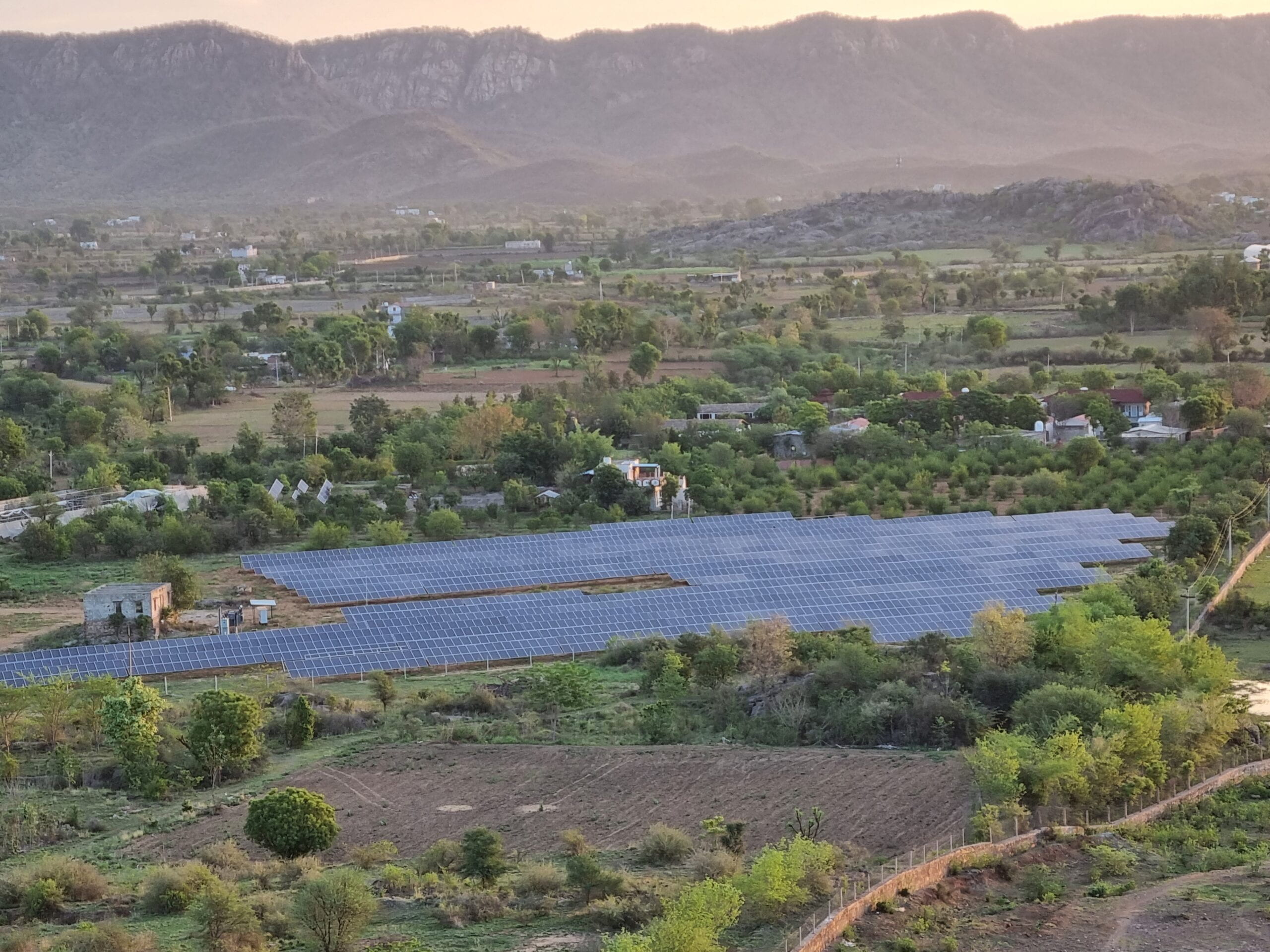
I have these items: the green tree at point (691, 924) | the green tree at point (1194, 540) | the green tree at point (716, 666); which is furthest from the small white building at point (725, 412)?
the green tree at point (691, 924)

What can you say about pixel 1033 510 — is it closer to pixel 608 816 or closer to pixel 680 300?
pixel 608 816

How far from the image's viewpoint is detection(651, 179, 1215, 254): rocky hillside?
136m

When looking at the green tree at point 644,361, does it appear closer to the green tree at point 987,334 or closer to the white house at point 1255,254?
the green tree at point 987,334

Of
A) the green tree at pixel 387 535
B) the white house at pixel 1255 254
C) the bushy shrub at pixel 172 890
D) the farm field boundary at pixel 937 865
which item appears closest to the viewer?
the farm field boundary at pixel 937 865

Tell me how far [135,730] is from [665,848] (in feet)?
28.1

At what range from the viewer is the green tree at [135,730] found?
25859 millimetres

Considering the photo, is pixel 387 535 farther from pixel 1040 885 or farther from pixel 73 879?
pixel 1040 885

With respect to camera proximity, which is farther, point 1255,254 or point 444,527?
point 1255,254

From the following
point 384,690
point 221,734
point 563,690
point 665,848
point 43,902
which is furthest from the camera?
point 384,690

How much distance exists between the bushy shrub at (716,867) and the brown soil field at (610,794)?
137cm

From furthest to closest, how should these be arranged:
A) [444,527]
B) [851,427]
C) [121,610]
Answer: [851,427] < [444,527] < [121,610]

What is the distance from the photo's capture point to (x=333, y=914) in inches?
762

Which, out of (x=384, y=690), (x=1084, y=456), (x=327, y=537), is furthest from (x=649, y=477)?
(x=384, y=690)

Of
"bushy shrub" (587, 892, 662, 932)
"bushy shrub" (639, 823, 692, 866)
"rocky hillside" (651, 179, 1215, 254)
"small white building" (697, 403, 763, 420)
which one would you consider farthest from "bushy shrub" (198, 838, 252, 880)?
"rocky hillside" (651, 179, 1215, 254)
